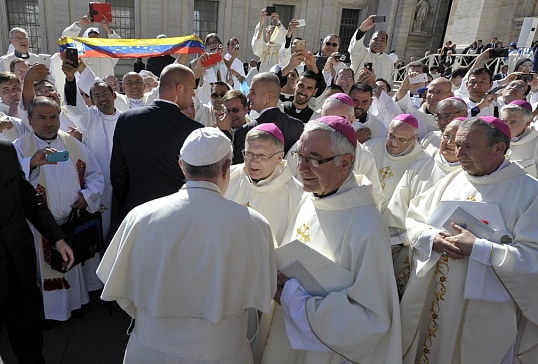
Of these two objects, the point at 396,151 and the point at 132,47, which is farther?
the point at 132,47

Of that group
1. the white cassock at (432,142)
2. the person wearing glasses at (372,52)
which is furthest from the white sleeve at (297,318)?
the person wearing glasses at (372,52)

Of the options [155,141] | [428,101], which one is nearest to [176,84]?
[155,141]

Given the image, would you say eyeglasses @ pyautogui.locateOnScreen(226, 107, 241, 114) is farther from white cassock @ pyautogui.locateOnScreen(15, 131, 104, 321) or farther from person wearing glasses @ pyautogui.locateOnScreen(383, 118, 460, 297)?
person wearing glasses @ pyautogui.locateOnScreen(383, 118, 460, 297)

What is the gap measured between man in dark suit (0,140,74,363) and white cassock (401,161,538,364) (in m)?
2.40

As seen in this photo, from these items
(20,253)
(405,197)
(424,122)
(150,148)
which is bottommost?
(20,253)

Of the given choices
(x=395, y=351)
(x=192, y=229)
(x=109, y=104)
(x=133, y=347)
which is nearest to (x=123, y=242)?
(x=192, y=229)

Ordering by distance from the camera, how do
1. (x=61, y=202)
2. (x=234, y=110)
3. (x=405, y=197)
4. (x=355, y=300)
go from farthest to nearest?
1. (x=234, y=110)
2. (x=61, y=202)
3. (x=405, y=197)
4. (x=355, y=300)

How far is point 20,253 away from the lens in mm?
2473

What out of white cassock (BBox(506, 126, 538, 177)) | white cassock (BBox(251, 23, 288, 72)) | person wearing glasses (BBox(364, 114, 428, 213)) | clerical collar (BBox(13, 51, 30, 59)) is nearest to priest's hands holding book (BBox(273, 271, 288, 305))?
person wearing glasses (BBox(364, 114, 428, 213))

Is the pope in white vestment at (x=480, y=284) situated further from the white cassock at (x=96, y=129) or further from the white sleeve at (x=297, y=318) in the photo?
the white cassock at (x=96, y=129)

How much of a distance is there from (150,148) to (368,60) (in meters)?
5.73

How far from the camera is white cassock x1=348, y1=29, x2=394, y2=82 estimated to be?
7219mm

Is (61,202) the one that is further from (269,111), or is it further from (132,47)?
(132,47)

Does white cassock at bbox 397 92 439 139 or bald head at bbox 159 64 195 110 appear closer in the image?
bald head at bbox 159 64 195 110
